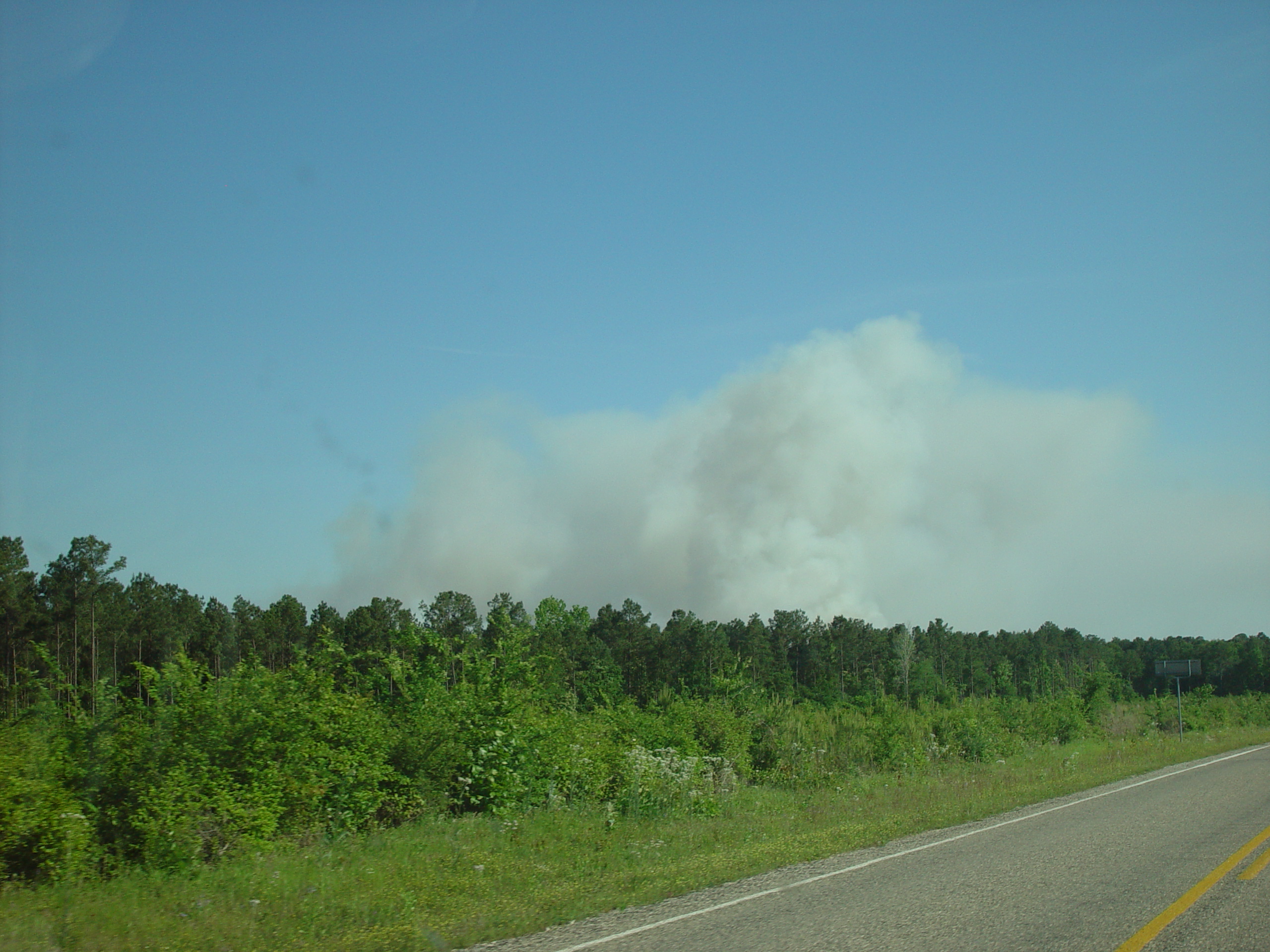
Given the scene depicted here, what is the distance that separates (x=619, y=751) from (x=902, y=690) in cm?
9732

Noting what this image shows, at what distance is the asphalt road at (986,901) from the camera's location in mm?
7691

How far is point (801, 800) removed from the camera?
65.9 ft

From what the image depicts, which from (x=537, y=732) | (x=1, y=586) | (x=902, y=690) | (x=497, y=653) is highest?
(x=1, y=586)

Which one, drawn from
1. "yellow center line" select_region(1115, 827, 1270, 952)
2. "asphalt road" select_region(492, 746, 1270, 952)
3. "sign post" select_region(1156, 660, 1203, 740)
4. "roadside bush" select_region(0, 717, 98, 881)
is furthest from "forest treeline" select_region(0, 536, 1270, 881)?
"yellow center line" select_region(1115, 827, 1270, 952)

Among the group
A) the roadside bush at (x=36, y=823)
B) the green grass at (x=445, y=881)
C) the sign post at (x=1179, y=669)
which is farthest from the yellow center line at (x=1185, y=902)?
the sign post at (x=1179, y=669)

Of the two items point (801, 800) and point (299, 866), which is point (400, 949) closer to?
point (299, 866)

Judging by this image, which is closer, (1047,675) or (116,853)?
(116,853)

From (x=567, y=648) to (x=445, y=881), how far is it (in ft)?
262

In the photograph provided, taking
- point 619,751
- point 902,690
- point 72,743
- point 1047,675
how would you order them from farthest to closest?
1. point 902,690
2. point 1047,675
3. point 619,751
4. point 72,743

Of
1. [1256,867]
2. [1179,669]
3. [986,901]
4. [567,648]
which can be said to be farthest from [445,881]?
[567,648]

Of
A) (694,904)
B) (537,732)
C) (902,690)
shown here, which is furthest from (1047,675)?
(694,904)

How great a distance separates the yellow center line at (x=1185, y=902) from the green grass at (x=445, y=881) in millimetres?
4795

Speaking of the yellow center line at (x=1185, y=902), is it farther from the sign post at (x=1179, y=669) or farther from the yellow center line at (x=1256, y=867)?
the sign post at (x=1179, y=669)

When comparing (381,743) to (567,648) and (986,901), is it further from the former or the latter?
(567,648)
